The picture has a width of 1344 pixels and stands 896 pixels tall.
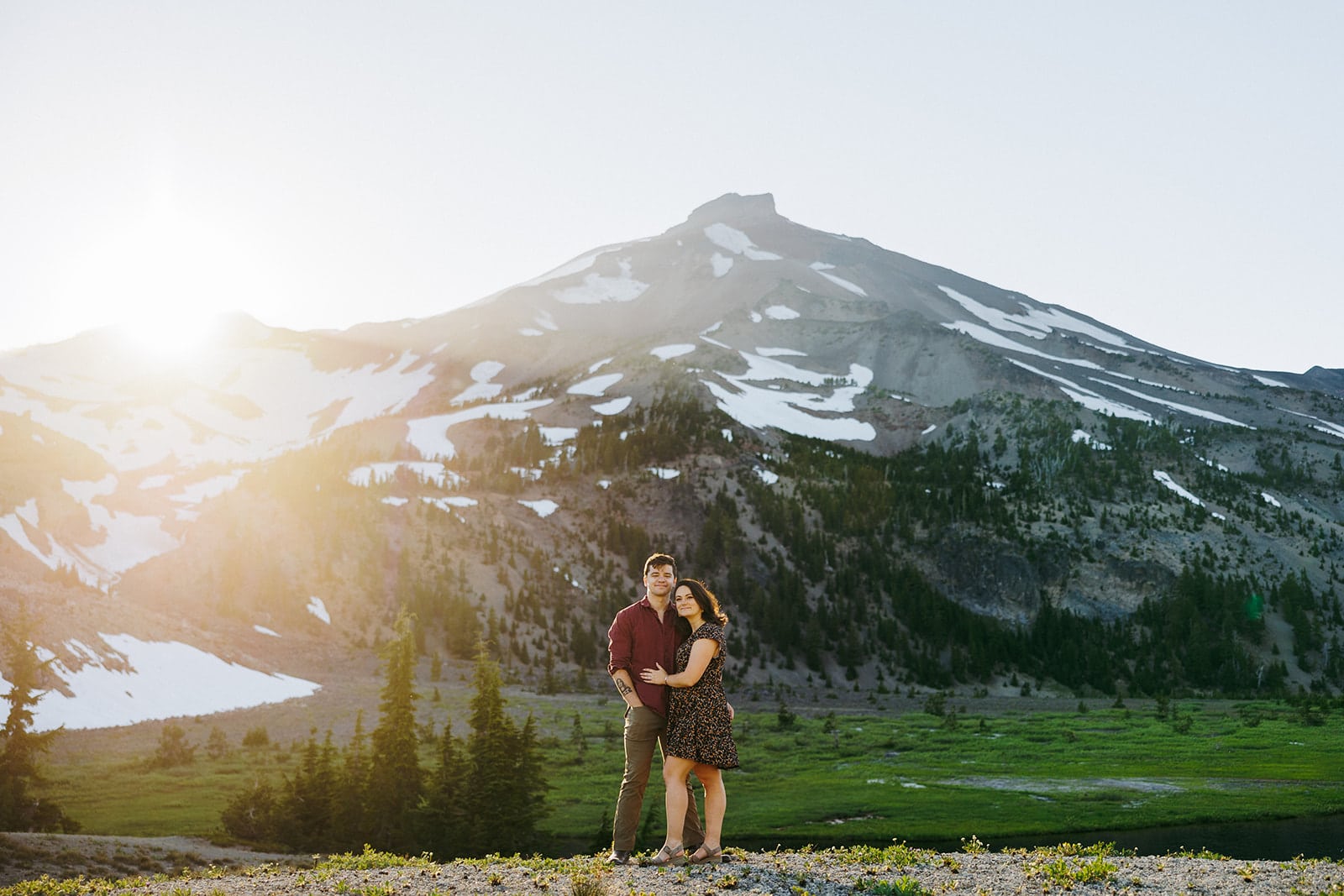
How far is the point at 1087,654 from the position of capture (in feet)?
342

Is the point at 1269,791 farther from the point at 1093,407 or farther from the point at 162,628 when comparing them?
the point at 1093,407

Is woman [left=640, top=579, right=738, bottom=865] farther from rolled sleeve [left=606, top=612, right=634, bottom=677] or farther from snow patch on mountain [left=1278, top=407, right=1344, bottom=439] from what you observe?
snow patch on mountain [left=1278, top=407, right=1344, bottom=439]

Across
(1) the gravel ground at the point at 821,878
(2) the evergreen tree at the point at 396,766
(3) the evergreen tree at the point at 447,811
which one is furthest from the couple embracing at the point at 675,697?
(2) the evergreen tree at the point at 396,766

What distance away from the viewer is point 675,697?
472 inches

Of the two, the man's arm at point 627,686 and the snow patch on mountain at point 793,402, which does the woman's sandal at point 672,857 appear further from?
the snow patch on mountain at point 793,402

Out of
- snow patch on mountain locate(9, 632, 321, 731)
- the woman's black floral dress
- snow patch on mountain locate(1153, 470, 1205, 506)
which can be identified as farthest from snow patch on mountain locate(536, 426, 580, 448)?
the woman's black floral dress

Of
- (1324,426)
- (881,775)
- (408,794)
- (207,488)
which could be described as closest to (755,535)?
(207,488)

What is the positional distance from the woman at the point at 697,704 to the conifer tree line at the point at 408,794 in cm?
1832

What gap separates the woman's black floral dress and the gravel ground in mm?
1426

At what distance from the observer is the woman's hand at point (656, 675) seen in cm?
1173

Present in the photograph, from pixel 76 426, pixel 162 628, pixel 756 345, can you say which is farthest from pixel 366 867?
pixel 76 426

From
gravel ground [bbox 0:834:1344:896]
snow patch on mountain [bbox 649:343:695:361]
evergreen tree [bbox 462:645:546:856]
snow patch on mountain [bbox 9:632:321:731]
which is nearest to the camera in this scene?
gravel ground [bbox 0:834:1344:896]

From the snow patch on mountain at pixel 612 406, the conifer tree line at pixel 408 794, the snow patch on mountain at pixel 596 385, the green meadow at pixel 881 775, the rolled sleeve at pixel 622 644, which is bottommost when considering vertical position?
the green meadow at pixel 881 775

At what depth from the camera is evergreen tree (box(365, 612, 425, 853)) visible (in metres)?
30.7
